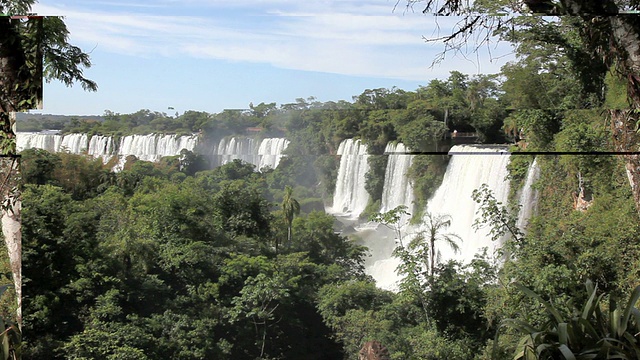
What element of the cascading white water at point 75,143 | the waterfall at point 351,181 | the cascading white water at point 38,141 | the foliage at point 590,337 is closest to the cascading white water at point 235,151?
the waterfall at point 351,181

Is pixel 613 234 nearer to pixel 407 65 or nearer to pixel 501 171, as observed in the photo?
pixel 501 171

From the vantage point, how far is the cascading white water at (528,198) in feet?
10.4

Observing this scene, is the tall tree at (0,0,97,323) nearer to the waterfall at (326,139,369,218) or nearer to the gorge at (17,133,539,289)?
the gorge at (17,133,539,289)

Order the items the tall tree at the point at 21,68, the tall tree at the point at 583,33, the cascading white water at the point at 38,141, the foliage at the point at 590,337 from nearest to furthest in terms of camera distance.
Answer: the foliage at the point at 590,337, the tall tree at the point at 583,33, the tall tree at the point at 21,68, the cascading white water at the point at 38,141

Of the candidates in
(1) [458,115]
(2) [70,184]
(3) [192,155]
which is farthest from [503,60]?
(2) [70,184]

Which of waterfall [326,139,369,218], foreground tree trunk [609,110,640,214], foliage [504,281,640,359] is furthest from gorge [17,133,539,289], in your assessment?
foliage [504,281,640,359]

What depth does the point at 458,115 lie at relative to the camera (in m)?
3.15

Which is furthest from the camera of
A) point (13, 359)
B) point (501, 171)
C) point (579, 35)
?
point (501, 171)

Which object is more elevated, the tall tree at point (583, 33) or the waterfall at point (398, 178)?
the tall tree at point (583, 33)

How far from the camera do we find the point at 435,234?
322cm

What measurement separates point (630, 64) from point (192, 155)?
2.14 m

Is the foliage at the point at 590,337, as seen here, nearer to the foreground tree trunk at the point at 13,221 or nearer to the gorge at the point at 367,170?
the gorge at the point at 367,170

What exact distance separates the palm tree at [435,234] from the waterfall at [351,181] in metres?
0.34

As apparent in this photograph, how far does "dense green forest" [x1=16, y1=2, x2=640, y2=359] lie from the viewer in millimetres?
3119
